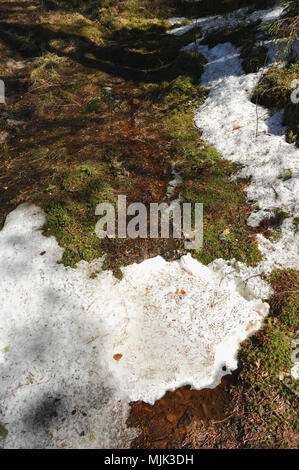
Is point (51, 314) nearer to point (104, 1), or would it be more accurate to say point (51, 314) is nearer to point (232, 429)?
point (232, 429)

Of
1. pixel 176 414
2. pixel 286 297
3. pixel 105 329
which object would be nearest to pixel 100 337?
pixel 105 329

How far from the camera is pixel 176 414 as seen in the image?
148 inches

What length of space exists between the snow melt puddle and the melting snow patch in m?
0.02

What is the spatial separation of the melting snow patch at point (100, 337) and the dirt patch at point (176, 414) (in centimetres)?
13

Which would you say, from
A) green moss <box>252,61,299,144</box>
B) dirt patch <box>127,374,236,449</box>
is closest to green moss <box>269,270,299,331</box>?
dirt patch <box>127,374,236,449</box>

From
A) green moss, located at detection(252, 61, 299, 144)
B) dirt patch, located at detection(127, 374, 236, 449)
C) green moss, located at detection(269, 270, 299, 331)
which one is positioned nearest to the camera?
dirt patch, located at detection(127, 374, 236, 449)

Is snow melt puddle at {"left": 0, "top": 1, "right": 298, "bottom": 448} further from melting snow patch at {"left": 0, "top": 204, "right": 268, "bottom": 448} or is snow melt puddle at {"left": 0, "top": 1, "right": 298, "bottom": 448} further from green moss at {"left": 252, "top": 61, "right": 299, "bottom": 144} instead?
green moss at {"left": 252, "top": 61, "right": 299, "bottom": 144}

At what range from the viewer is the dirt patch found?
3.58 meters

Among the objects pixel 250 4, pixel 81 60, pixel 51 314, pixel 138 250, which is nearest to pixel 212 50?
pixel 250 4

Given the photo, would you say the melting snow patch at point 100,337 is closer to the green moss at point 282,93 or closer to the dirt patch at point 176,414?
the dirt patch at point 176,414

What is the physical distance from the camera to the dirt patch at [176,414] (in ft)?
11.7

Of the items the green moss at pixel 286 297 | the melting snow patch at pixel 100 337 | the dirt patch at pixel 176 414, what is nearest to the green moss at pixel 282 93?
the green moss at pixel 286 297

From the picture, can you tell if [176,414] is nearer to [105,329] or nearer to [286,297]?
[105,329]
